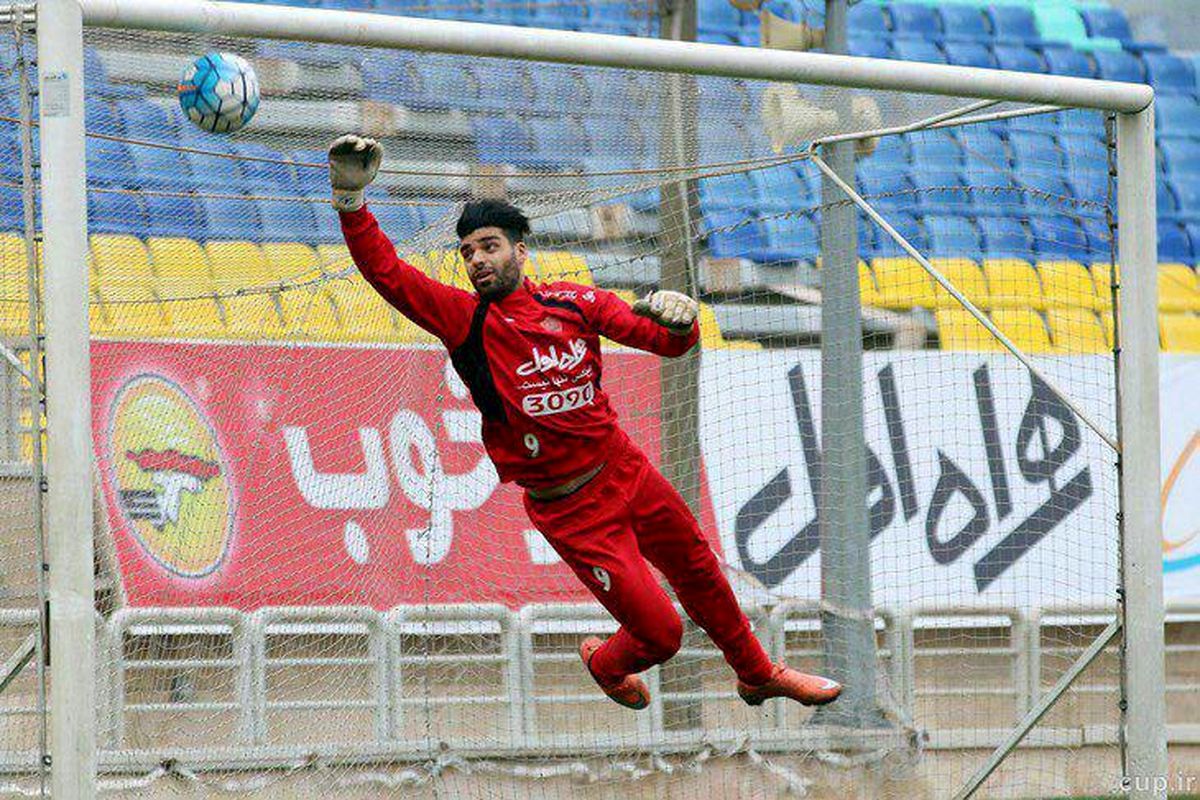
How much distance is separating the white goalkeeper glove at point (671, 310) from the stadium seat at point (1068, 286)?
398 cm

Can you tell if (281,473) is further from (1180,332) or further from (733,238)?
(1180,332)

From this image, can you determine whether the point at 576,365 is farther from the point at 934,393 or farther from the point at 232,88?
the point at 934,393

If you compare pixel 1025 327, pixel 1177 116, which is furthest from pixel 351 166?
pixel 1177 116

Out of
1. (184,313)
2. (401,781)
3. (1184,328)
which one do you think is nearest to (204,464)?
(184,313)

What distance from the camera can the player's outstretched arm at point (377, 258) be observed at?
4637 millimetres

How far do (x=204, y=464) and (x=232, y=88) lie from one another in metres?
2.02

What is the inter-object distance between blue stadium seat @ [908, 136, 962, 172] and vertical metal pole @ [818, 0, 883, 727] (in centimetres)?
72

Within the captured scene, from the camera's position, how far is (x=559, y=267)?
685 cm

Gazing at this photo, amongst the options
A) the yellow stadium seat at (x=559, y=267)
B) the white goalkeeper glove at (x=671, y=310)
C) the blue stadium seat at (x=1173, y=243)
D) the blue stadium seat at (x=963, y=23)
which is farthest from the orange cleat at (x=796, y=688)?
the blue stadium seat at (x=963, y=23)

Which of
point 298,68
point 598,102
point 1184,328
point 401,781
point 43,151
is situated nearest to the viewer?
point 43,151

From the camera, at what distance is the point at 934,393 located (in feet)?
27.6

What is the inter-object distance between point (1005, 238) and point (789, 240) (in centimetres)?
162

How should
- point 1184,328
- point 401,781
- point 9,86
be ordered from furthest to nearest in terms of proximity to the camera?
point 1184,328 < point 401,781 < point 9,86

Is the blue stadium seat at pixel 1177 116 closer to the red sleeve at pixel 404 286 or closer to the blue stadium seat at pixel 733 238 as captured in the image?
the blue stadium seat at pixel 733 238
